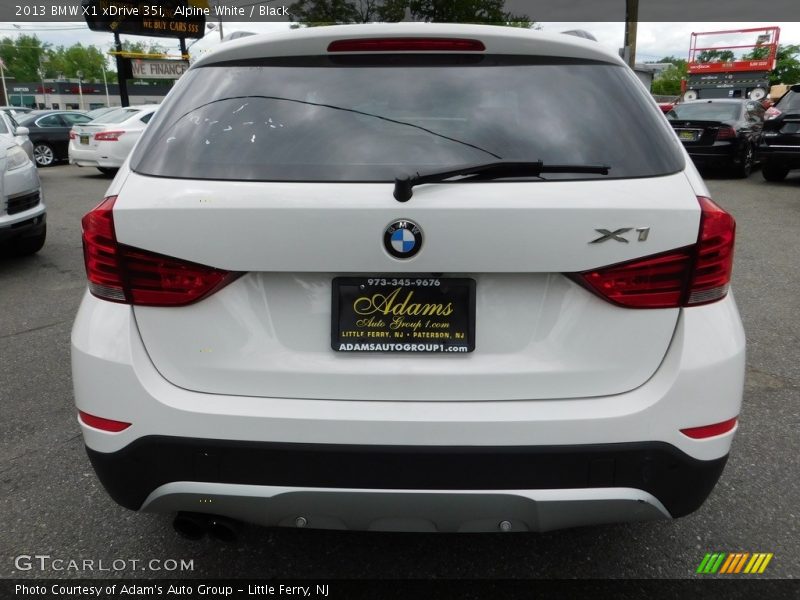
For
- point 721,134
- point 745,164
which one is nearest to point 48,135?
point 721,134

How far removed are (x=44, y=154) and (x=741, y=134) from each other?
17264 millimetres

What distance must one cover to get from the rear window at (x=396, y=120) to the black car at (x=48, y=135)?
18.7 meters

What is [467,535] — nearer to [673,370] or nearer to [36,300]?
[673,370]

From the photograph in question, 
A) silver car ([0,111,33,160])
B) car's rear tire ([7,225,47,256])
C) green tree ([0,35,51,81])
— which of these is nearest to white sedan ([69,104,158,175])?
silver car ([0,111,33,160])

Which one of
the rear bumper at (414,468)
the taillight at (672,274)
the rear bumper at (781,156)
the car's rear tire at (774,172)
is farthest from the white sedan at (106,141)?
the taillight at (672,274)

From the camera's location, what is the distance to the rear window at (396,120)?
1804 mm

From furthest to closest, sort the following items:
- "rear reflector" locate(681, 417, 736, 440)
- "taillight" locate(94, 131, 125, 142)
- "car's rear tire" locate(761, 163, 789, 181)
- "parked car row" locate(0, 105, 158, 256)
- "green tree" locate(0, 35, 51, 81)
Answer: "green tree" locate(0, 35, 51, 81) → "taillight" locate(94, 131, 125, 142) → "car's rear tire" locate(761, 163, 789, 181) → "parked car row" locate(0, 105, 158, 256) → "rear reflector" locate(681, 417, 736, 440)

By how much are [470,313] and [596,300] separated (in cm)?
33

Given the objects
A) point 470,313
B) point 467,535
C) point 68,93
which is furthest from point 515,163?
point 68,93

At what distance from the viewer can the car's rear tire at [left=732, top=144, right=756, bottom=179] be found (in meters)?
13.2

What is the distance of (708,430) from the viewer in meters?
1.81

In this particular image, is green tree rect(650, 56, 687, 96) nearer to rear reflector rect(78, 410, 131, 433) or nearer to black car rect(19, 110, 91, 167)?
black car rect(19, 110, 91, 167)

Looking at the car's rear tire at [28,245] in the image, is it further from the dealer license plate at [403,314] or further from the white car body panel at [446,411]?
the dealer license plate at [403,314]

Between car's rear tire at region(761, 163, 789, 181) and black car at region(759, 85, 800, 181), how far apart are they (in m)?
0.33
